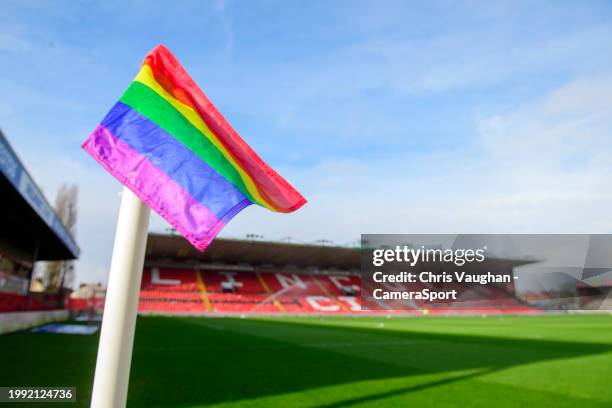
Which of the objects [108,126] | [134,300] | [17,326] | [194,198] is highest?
[108,126]

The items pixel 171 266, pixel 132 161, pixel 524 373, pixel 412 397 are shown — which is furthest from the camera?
pixel 171 266

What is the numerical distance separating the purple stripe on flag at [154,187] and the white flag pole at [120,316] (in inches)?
6.5

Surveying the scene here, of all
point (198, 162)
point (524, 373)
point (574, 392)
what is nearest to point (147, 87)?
point (198, 162)

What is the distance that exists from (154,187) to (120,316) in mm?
737

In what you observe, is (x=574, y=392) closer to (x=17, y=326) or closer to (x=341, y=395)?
(x=341, y=395)

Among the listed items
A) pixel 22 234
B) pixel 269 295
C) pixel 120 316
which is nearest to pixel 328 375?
pixel 120 316

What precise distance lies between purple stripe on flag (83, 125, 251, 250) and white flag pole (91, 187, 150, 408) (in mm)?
165

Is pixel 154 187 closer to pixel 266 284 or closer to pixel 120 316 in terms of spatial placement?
pixel 120 316

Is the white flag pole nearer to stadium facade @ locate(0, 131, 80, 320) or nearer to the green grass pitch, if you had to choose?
the green grass pitch

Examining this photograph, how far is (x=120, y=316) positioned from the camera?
2.35 metres

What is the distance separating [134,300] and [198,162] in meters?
0.90

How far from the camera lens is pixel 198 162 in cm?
276

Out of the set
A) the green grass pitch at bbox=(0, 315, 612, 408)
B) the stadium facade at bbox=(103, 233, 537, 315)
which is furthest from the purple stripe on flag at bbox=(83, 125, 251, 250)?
the stadium facade at bbox=(103, 233, 537, 315)

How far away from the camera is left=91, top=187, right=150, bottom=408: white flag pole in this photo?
230cm
